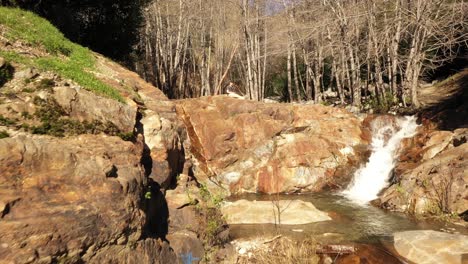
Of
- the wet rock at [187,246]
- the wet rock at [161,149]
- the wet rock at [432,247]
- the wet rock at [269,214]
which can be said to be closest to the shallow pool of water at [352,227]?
the wet rock at [269,214]

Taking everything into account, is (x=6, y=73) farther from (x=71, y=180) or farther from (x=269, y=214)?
(x=269, y=214)

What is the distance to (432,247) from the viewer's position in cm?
726

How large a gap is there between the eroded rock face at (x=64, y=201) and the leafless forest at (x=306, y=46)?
12086 millimetres

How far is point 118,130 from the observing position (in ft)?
25.4

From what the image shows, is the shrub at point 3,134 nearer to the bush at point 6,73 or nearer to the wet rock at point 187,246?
the bush at point 6,73

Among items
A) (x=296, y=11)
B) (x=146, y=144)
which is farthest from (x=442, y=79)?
(x=146, y=144)

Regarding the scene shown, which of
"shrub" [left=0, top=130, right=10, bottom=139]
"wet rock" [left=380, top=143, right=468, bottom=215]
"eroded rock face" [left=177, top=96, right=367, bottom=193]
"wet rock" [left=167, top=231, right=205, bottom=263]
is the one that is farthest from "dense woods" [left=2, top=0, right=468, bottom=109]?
"shrub" [left=0, top=130, right=10, bottom=139]

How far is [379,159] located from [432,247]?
8.36 meters

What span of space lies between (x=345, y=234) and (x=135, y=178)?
215 inches

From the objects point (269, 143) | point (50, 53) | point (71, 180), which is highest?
point (50, 53)

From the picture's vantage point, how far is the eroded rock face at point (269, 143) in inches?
605

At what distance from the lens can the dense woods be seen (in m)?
16.0

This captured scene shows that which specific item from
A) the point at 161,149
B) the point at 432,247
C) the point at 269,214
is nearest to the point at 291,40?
the point at 269,214

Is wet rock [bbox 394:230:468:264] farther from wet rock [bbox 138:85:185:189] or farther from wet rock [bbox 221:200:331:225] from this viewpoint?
wet rock [bbox 138:85:185:189]
